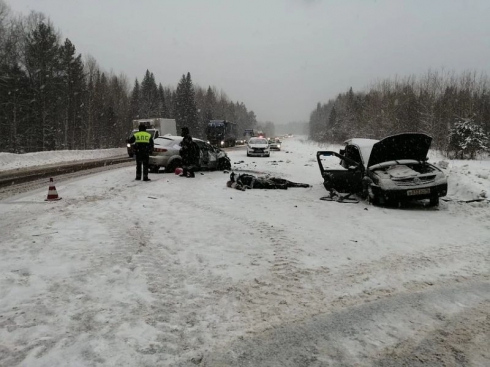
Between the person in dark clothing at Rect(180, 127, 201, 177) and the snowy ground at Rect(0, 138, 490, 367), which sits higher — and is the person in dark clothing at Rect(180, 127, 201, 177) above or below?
above

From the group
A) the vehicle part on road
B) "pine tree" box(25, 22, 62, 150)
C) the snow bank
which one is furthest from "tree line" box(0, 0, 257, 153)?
the vehicle part on road

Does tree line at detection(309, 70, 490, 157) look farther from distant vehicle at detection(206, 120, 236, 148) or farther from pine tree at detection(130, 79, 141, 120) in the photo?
pine tree at detection(130, 79, 141, 120)

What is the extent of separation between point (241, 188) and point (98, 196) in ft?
13.2

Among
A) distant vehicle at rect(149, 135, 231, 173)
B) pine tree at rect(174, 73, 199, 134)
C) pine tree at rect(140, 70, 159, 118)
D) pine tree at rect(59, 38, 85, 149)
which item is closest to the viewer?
distant vehicle at rect(149, 135, 231, 173)

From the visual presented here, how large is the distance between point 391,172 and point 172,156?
838 centimetres

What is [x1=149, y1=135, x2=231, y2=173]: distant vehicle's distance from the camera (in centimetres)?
1353

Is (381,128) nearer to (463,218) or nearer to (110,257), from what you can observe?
(463,218)

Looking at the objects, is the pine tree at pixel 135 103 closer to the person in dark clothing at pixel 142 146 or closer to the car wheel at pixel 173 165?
the car wheel at pixel 173 165

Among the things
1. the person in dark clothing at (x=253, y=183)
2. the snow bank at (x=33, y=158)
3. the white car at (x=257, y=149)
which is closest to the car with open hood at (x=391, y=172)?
the person in dark clothing at (x=253, y=183)

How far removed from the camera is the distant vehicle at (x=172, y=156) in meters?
13.5

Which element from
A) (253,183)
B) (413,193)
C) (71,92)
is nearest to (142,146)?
(253,183)

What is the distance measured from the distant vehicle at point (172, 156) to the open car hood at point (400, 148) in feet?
23.9

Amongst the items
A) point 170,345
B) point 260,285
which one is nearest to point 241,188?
point 260,285

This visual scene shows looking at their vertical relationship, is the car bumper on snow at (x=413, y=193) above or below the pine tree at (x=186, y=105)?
below
